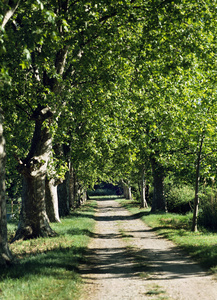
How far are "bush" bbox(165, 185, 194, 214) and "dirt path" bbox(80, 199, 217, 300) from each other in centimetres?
1354

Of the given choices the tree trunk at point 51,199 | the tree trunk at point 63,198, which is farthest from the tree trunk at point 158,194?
the tree trunk at point 51,199

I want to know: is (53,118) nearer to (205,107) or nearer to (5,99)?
(5,99)

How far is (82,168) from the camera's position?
112ft

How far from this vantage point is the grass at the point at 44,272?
6793mm

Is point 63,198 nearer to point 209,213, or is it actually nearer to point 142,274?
point 209,213

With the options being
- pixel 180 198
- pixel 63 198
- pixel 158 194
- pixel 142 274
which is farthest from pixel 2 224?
pixel 180 198

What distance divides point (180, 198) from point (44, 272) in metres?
21.0

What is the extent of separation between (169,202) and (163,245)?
1603 centimetres

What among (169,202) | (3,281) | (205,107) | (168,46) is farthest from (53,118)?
(169,202)

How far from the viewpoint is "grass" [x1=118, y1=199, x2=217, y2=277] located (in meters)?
10.1

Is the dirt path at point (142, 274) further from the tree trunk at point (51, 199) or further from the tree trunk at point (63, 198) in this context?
the tree trunk at point (63, 198)

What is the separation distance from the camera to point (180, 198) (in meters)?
27.8

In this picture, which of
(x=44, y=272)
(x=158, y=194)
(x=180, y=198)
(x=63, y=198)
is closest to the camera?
(x=44, y=272)

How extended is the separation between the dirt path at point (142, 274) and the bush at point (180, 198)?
13541mm
